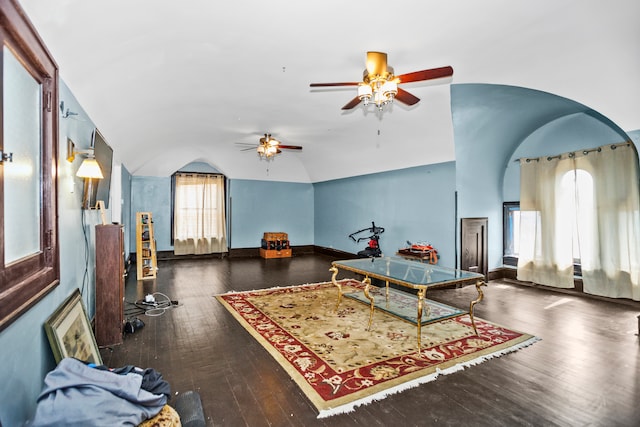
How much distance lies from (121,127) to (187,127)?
5.60 ft

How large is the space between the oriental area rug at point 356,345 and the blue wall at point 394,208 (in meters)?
2.15

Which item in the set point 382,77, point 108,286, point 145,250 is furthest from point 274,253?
point 382,77

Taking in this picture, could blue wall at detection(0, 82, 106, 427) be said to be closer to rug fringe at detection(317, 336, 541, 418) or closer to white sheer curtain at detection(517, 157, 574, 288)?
rug fringe at detection(317, 336, 541, 418)

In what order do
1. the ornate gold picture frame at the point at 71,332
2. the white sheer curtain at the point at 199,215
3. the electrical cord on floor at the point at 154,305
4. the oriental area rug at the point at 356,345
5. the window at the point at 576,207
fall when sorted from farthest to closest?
the white sheer curtain at the point at 199,215, the window at the point at 576,207, the electrical cord on floor at the point at 154,305, the oriental area rug at the point at 356,345, the ornate gold picture frame at the point at 71,332

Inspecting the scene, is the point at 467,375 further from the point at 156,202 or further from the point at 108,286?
the point at 156,202

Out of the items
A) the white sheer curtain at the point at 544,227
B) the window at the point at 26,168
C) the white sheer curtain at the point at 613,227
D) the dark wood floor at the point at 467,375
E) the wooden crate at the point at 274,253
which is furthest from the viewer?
the wooden crate at the point at 274,253

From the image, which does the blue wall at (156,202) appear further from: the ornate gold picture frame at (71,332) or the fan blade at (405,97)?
the fan blade at (405,97)

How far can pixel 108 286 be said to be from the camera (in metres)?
3.28

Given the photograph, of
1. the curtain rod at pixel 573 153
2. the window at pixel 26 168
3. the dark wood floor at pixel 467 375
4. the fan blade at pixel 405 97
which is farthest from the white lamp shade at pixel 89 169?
the curtain rod at pixel 573 153

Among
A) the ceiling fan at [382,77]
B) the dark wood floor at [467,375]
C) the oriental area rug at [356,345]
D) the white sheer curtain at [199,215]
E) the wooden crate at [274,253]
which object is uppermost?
the ceiling fan at [382,77]

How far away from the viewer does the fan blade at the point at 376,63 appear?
2943 mm

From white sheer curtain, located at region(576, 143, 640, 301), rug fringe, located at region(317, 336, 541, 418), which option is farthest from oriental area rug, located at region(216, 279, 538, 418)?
white sheer curtain, located at region(576, 143, 640, 301)

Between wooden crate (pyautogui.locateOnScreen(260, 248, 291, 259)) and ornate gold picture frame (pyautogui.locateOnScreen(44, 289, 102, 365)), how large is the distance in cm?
676

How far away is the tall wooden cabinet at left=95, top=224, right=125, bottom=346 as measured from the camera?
127 inches
